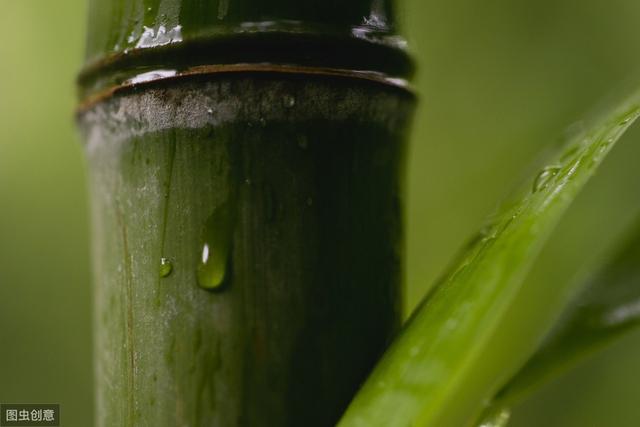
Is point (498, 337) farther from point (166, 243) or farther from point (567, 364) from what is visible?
point (166, 243)

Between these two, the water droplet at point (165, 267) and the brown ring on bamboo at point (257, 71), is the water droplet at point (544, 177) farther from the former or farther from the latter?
the water droplet at point (165, 267)

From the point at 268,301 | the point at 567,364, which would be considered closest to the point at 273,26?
the point at 268,301

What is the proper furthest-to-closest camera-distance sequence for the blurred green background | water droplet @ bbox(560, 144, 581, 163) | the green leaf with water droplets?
1. the blurred green background
2. water droplet @ bbox(560, 144, 581, 163)
3. the green leaf with water droplets

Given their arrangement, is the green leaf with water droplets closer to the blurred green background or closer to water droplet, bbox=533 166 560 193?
water droplet, bbox=533 166 560 193

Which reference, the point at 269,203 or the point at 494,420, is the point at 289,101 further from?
the point at 494,420

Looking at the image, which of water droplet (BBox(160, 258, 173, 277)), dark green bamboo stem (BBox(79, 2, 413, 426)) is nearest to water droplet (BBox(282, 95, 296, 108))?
dark green bamboo stem (BBox(79, 2, 413, 426))

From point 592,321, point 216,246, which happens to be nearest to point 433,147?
point 592,321

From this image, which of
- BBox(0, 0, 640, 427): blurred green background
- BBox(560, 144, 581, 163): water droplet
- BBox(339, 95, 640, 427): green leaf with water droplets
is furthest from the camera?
BBox(0, 0, 640, 427): blurred green background
